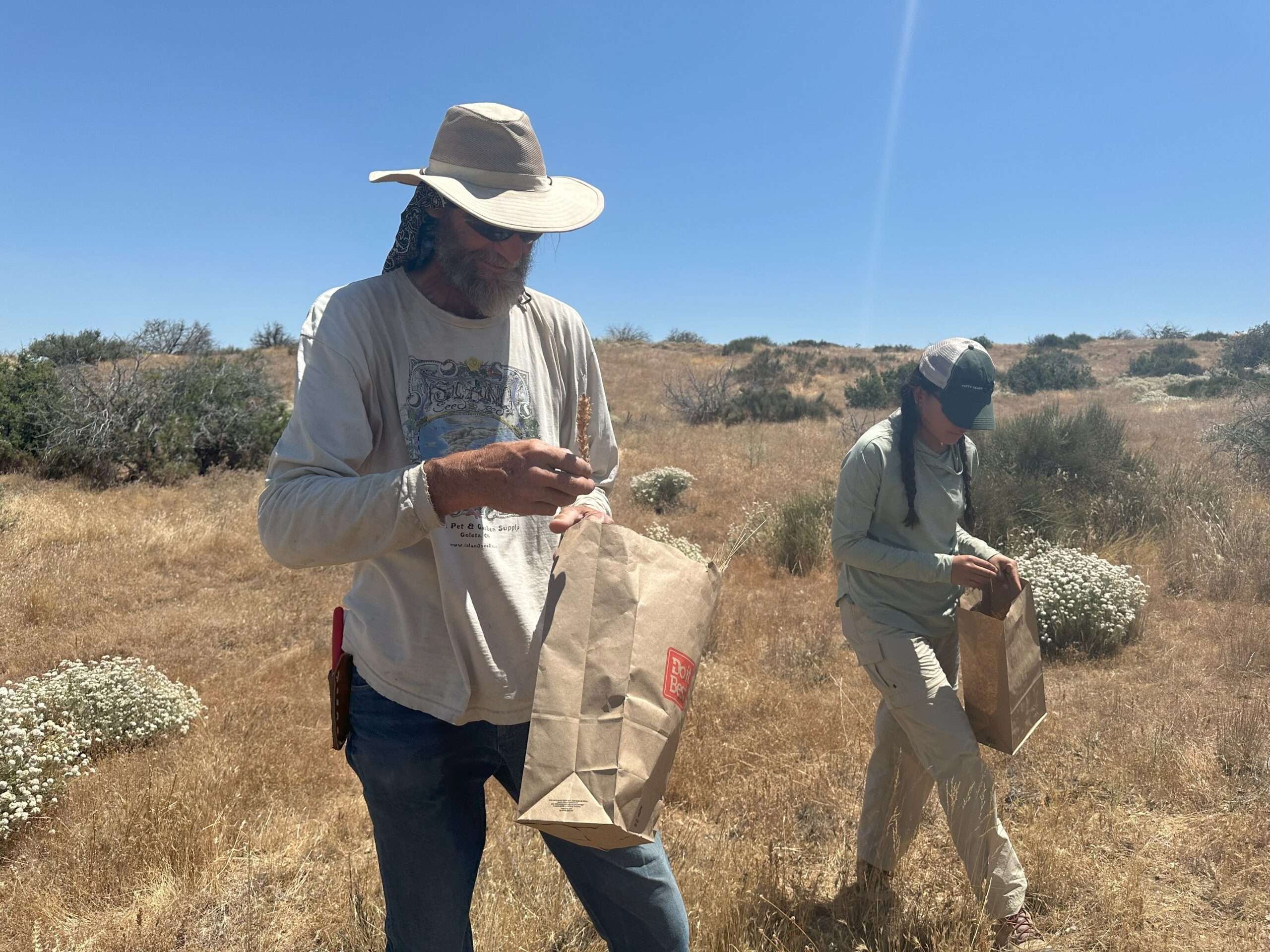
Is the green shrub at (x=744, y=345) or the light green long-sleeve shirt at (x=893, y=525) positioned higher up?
the green shrub at (x=744, y=345)

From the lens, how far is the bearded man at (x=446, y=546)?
1557 millimetres

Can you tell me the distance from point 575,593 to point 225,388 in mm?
15193

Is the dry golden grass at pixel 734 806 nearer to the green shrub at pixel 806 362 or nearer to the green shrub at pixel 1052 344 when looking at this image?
the green shrub at pixel 806 362

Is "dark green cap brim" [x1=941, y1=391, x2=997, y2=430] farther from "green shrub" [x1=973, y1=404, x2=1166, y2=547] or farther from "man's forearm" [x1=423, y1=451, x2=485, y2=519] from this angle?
"green shrub" [x1=973, y1=404, x2=1166, y2=547]

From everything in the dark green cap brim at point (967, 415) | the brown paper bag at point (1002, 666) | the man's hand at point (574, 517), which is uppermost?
the dark green cap brim at point (967, 415)

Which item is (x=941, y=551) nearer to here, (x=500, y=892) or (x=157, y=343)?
(x=500, y=892)

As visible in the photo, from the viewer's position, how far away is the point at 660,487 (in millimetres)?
10609

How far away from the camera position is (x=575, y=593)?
1479 millimetres

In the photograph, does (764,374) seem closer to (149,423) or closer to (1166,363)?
(1166,363)

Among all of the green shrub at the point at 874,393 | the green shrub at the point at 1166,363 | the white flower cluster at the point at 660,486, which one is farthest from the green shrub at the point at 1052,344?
the white flower cluster at the point at 660,486

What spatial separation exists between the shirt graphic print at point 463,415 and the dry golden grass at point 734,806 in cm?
164

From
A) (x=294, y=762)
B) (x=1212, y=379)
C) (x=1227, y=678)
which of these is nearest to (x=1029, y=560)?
(x=1227, y=678)

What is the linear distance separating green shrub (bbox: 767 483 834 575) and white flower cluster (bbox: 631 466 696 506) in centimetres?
241

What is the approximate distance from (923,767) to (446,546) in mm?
2199
